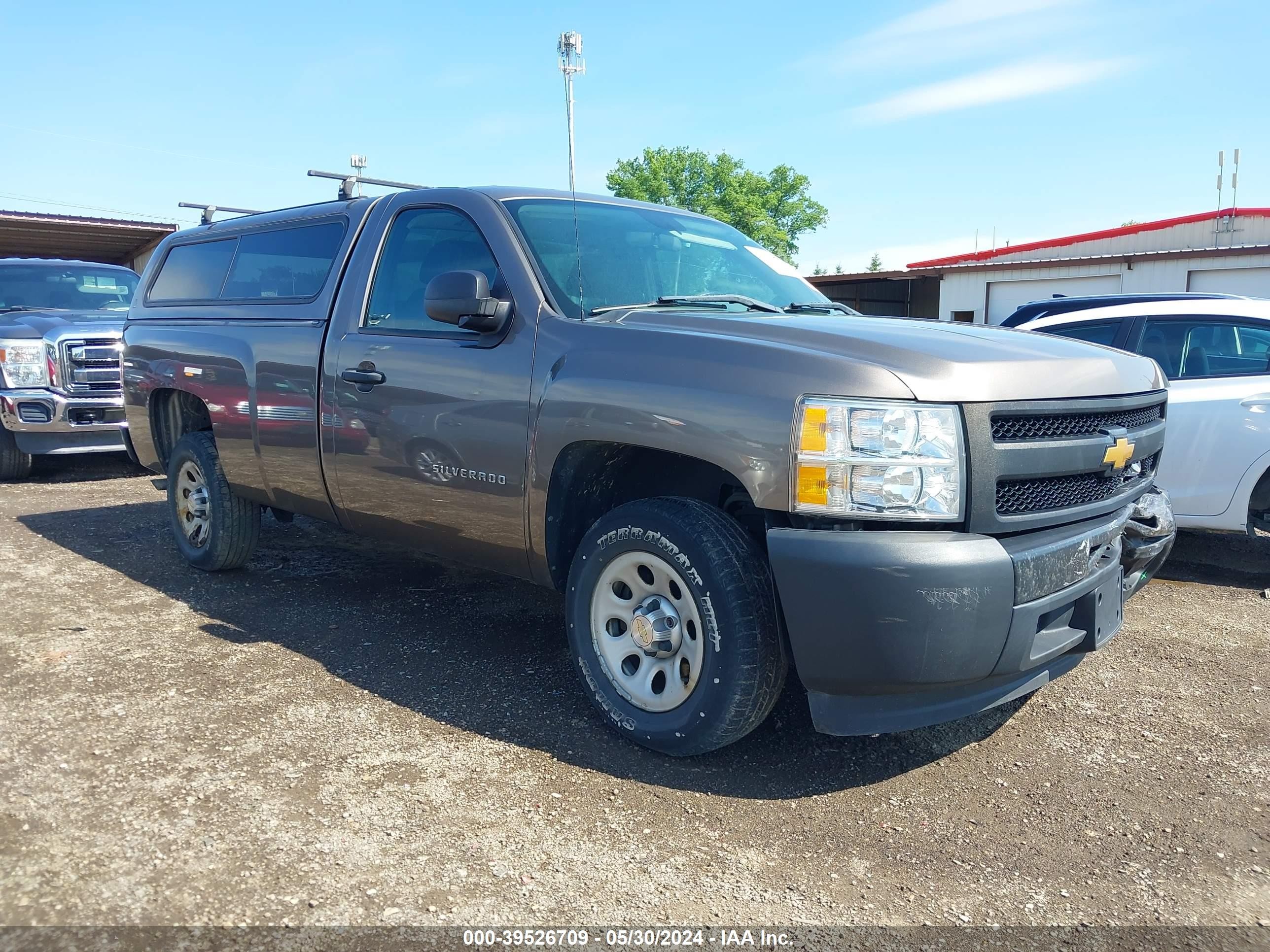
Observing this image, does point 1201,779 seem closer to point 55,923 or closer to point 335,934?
point 335,934

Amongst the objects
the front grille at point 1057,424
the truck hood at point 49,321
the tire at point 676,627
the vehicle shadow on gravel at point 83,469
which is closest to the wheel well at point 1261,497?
the front grille at point 1057,424

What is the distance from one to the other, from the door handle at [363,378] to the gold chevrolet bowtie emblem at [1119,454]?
8.77 ft

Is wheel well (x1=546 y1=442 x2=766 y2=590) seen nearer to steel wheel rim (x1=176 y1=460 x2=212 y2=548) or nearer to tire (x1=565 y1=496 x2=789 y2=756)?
tire (x1=565 y1=496 x2=789 y2=756)

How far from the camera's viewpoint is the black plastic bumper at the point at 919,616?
264 cm

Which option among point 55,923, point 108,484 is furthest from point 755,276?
point 108,484

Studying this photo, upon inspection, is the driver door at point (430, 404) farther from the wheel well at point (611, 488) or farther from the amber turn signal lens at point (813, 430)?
the amber turn signal lens at point (813, 430)

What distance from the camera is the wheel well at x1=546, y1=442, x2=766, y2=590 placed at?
11.1 ft

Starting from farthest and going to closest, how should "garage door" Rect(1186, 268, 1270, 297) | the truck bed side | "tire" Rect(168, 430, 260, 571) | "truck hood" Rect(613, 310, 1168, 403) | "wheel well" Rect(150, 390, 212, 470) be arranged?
"garage door" Rect(1186, 268, 1270, 297)
"wheel well" Rect(150, 390, 212, 470)
"tire" Rect(168, 430, 260, 571)
the truck bed side
"truck hood" Rect(613, 310, 1168, 403)

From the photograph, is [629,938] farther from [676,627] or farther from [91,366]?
[91,366]

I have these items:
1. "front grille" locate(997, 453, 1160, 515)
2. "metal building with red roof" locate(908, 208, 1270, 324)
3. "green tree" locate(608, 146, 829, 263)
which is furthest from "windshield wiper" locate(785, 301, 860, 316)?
"green tree" locate(608, 146, 829, 263)

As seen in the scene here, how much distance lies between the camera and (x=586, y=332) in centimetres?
340

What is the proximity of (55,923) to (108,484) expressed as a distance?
738cm

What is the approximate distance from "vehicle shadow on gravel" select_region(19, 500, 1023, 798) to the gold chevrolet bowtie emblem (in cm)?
104

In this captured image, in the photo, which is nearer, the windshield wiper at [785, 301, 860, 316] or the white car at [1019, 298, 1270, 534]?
the windshield wiper at [785, 301, 860, 316]
